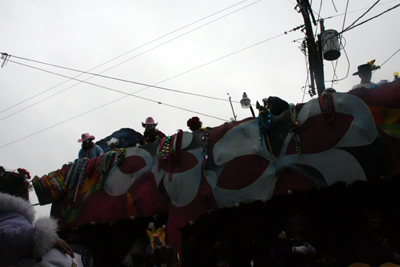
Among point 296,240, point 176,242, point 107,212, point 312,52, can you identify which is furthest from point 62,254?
point 312,52

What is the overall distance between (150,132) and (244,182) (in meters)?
2.84

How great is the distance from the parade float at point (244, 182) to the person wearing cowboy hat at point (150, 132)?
797mm

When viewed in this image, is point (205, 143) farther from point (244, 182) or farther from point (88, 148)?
point (88, 148)

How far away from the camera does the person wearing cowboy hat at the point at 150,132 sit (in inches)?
228

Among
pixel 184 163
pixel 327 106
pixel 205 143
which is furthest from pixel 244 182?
pixel 327 106

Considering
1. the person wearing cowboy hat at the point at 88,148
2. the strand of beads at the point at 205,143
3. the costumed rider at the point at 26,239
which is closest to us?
the costumed rider at the point at 26,239

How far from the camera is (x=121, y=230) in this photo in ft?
17.1

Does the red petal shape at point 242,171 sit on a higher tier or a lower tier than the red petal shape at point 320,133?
lower

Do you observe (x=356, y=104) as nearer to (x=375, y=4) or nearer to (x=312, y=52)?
(x=375, y=4)

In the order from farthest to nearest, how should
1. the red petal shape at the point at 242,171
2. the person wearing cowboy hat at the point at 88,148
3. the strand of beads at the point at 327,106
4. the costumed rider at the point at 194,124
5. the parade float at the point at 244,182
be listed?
the person wearing cowboy hat at the point at 88,148, the costumed rider at the point at 194,124, the red petal shape at the point at 242,171, the strand of beads at the point at 327,106, the parade float at the point at 244,182

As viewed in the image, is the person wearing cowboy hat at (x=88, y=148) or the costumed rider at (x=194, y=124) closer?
the costumed rider at (x=194, y=124)

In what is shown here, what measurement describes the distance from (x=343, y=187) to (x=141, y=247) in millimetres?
3385

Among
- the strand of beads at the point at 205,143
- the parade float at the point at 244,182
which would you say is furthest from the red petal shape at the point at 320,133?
the strand of beads at the point at 205,143

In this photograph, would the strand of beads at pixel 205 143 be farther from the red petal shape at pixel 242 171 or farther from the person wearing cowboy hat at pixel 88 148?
the person wearing cowboy hat at pixel 88 148
